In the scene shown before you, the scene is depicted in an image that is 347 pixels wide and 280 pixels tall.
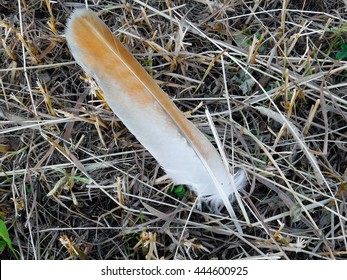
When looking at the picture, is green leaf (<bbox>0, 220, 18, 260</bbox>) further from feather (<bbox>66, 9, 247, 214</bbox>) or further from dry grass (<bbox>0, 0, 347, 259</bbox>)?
feather (<bbox>66, 9, 247, 214</bbox>)

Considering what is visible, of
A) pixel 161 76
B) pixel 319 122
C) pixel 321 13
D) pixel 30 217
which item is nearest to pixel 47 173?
pixel 30 217

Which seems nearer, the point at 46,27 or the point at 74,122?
the point at 74,122

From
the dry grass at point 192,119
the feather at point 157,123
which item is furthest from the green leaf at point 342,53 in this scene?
the feather at point 157,123

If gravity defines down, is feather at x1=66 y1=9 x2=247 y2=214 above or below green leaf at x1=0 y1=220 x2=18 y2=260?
above

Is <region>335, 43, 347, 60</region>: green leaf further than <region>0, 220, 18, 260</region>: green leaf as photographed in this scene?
Yes

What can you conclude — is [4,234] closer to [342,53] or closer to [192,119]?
[192,119]

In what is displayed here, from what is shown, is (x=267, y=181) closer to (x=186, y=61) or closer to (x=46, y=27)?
(x=186, y=61)

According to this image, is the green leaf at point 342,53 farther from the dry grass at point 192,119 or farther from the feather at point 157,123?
the feather at point 157,123

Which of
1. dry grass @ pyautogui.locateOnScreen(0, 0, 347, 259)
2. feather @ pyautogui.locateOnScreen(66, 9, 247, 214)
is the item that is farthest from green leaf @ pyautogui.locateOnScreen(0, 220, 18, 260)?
feather @ pyautogui.locateOnScreen(66, 9, 247, 214)
